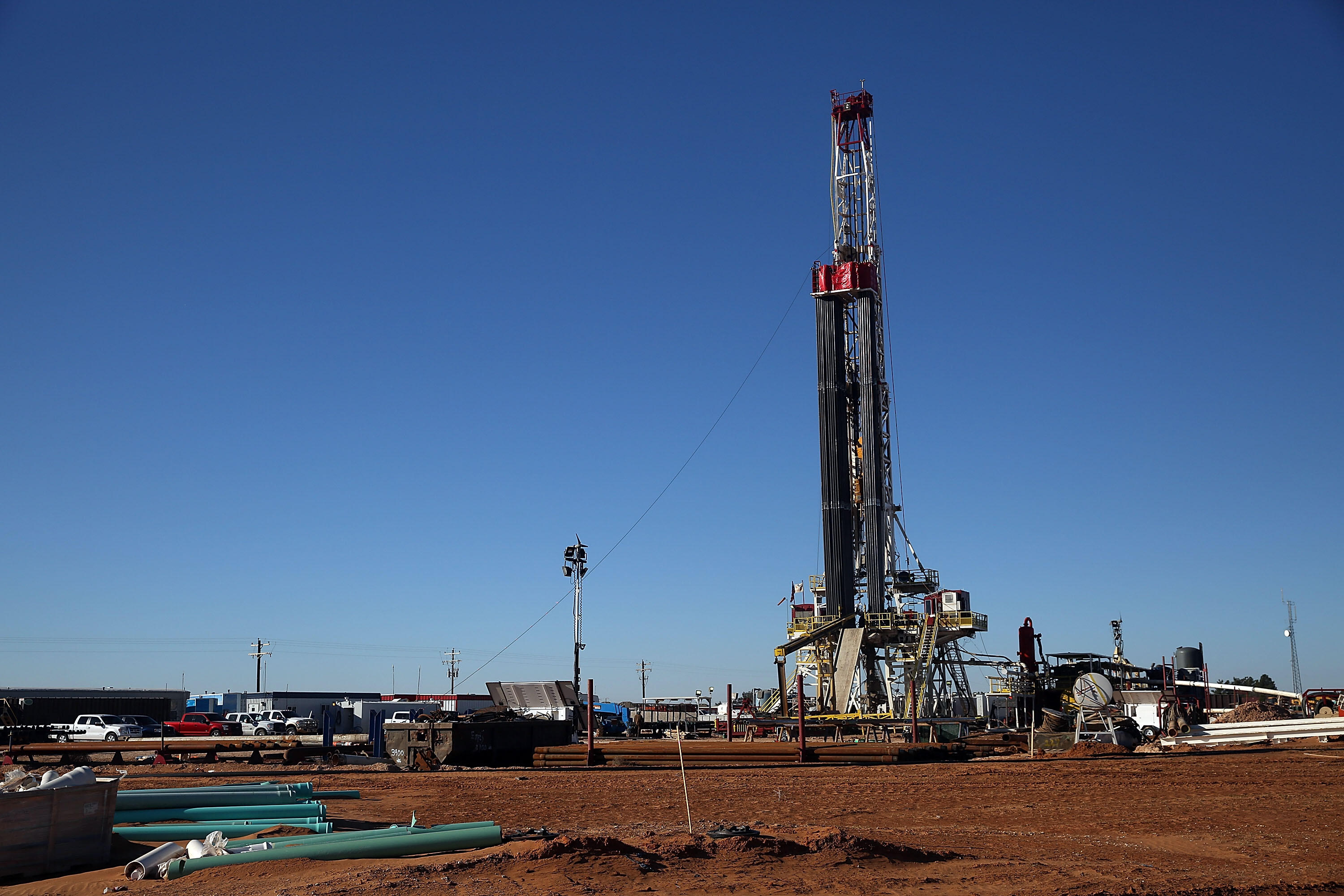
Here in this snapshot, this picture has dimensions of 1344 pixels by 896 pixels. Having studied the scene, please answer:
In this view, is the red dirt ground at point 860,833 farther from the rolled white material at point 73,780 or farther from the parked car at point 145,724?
the parked car at point 145,724

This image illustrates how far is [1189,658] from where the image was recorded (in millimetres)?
58156

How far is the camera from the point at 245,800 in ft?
48.9

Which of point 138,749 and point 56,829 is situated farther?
point 138,749

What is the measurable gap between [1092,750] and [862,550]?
21.1 metres

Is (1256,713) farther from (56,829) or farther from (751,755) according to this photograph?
(56,829)

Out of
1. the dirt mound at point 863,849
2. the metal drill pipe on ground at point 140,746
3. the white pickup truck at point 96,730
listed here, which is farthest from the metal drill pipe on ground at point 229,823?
the white pickup truck at point 96,730

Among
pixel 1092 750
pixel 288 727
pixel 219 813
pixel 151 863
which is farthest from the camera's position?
pixel 288 727

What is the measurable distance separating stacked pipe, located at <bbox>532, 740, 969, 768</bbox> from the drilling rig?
718 inches

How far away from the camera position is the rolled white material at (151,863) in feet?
33.7

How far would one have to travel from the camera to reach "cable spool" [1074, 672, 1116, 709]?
Answer: 116ft

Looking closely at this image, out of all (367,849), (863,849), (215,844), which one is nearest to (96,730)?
(215,844)

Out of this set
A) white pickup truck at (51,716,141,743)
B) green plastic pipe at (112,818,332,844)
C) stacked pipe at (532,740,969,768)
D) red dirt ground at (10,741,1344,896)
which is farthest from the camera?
white pickup truck at (51,716,141,743)

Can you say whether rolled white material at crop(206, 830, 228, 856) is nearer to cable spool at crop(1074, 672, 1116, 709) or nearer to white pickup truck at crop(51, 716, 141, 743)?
cable spool at crop(1074, 672, 1116, 709)

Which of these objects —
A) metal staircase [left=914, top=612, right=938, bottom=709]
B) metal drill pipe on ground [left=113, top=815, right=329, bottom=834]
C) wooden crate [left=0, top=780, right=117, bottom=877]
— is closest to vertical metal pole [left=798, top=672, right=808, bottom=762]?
metal drill pipe on ground [left=113, top=815, right=329, bottom=834]
